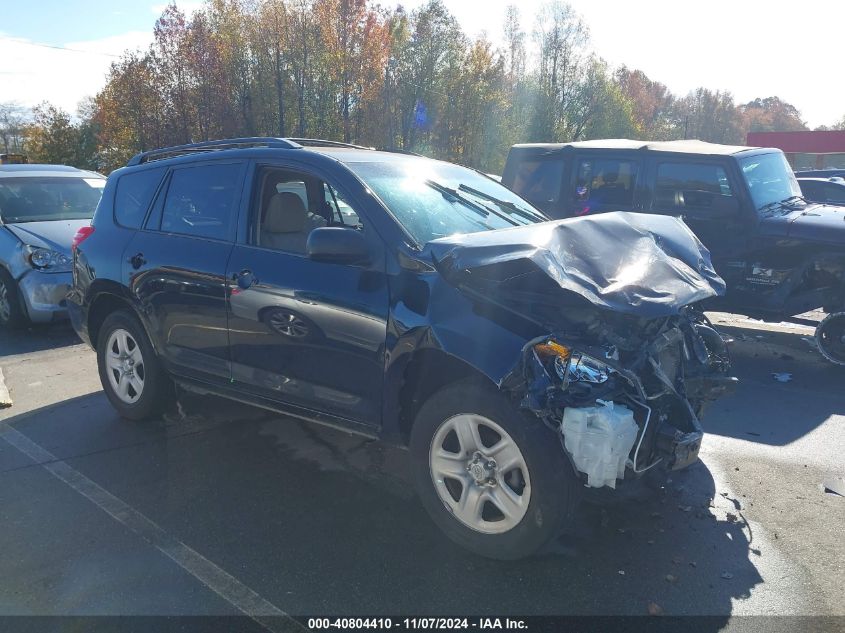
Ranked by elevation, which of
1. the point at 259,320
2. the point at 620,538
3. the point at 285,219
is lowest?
the point at 620,538

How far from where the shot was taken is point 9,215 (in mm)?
9047

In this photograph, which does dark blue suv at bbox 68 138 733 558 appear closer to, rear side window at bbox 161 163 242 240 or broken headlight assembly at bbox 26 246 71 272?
rear side window at bbox 161 163 242 240

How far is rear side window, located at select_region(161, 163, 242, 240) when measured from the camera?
4.56 meters

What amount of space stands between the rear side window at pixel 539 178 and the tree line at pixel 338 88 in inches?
587

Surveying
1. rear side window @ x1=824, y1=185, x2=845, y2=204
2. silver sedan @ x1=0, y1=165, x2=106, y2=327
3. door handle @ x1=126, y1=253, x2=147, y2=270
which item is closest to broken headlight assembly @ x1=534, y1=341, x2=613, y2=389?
door handle @ x1=126, y1=253, x2=147, y2=270

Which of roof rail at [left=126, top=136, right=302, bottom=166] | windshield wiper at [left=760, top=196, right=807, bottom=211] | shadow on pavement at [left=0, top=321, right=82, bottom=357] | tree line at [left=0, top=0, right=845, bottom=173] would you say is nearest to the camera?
roof rail at [left=126, top=136, right=302, bottom=166]

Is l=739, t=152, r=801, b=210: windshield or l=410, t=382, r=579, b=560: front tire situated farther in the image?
l=739, t=152, r=801, b=210: windshield

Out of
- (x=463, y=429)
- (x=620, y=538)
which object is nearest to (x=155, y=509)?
(x=463, y=429)

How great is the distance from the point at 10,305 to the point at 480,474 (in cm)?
746

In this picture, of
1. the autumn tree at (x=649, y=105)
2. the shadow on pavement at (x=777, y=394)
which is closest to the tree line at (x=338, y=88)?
the autumn tree at (x=649, y=105)

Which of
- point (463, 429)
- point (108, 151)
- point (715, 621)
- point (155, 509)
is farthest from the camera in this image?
point (108, 151)

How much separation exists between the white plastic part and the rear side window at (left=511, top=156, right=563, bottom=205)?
5.67m

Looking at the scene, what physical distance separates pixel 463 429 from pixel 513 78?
50.5 m

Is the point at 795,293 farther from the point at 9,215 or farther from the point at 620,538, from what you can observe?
the point at 9,215
